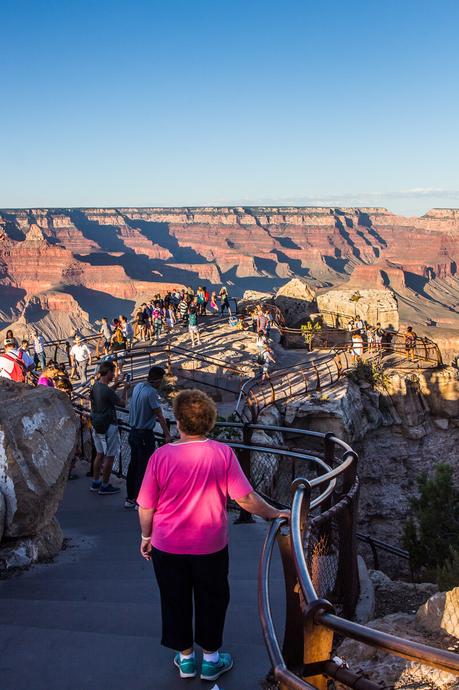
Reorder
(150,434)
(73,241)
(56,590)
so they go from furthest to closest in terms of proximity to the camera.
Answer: (73,241)
(150,434)
(56,590)

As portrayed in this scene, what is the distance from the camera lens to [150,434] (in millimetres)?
6188

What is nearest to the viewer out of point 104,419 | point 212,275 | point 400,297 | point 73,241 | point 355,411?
point 104,419

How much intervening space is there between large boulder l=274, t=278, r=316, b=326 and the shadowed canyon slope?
1901 inches

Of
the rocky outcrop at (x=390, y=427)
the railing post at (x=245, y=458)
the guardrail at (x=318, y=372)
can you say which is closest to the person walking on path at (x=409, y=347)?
the guardrail at (x=318, y=372)

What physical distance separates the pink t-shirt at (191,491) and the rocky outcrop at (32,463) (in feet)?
6.30

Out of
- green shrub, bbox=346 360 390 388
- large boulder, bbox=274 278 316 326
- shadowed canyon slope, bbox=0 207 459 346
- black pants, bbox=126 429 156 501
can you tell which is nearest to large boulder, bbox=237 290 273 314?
large boulder, bbox=274 278 316 326

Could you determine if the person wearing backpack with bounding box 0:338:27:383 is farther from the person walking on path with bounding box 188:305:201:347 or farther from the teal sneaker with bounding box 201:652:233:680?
the person walking on path with bounding box 188:305:201:347

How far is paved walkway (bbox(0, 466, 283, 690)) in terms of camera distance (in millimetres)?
3164

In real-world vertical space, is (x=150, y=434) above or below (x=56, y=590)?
above

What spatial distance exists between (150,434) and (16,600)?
231cm

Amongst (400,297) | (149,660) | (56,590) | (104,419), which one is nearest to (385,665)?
(149,660)

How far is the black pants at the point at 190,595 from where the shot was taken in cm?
313

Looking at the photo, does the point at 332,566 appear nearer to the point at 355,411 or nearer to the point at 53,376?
the point at 53,376

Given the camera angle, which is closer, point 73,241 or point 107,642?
point 107,642
